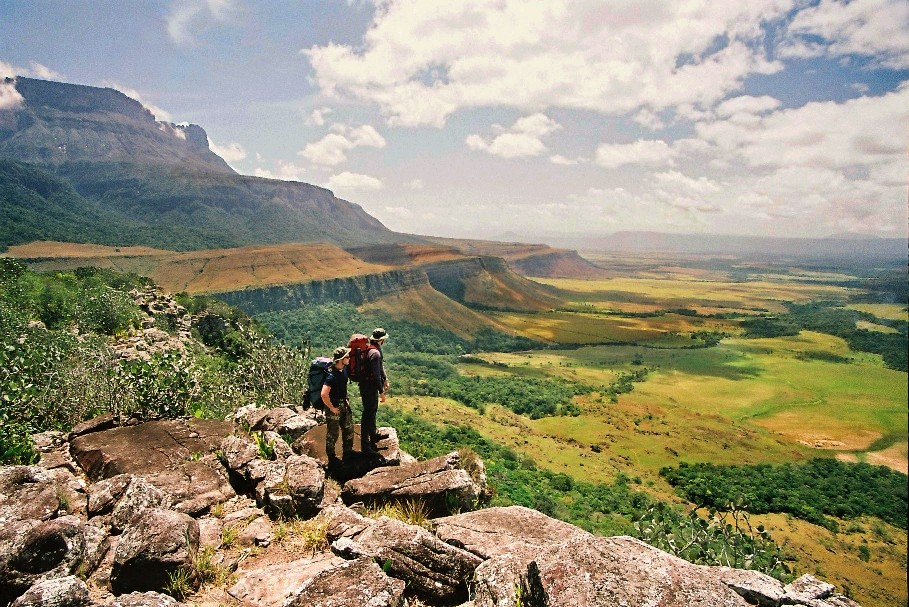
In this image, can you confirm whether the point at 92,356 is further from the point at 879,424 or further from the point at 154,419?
the point at 879,424

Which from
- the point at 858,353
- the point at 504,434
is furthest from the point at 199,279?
the point at 858,353

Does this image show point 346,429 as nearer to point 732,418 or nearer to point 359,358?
point 359,358

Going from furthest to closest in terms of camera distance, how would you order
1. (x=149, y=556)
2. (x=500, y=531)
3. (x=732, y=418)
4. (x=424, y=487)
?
(x=732, y=418)
(x=424, y=487)
(x=500, y=531)
(x=149, y=556)

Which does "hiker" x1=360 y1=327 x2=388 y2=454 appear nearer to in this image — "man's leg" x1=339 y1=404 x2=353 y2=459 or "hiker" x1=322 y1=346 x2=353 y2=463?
"man's leg" x1=339 y1=404 x2=353 y2=459

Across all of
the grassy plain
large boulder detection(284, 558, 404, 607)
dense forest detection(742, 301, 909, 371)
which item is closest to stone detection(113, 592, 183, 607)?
large boulder detection(284, 558, 404, 607)

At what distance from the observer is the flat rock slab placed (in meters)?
8.80

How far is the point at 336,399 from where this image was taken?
982 centimetres

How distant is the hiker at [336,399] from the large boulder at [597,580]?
4875 mm

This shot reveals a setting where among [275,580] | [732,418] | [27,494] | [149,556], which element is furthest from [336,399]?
[732,418]

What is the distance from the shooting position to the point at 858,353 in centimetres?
10744

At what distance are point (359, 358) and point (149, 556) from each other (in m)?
4.66

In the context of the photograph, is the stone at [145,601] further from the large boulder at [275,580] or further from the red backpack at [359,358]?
the red backpack at [359,358]

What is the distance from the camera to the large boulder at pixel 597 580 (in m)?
4.89

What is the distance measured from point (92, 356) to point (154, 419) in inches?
201
